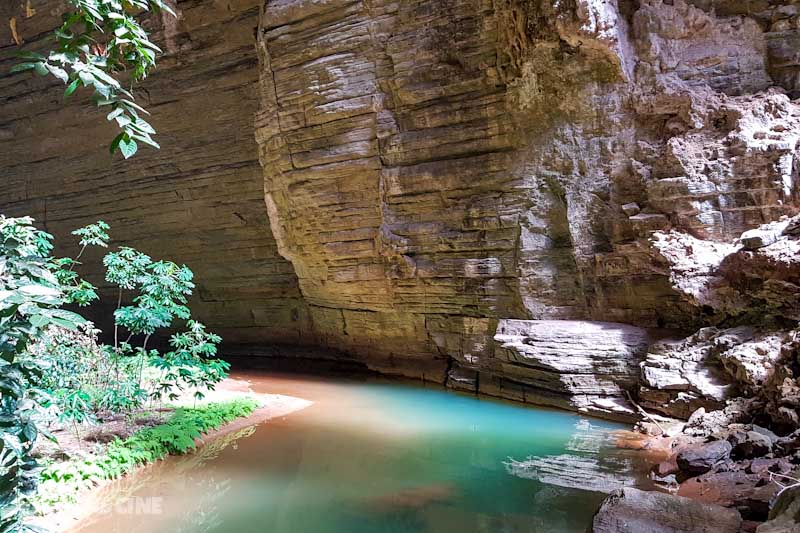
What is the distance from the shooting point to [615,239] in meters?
8.37

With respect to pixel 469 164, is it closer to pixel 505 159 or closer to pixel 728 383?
pixel 505 159

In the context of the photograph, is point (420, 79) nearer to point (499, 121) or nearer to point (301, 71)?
point (499, 121)

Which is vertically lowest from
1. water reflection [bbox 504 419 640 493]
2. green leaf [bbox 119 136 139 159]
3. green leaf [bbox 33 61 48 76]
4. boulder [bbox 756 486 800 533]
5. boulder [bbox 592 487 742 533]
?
water reflection [bbox 504 419 640 493]

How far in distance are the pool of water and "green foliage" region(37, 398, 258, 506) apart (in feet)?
0.60

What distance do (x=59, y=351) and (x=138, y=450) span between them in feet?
6.62

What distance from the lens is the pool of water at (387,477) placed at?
4.65 metres

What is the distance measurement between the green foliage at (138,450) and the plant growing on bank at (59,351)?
43 centimetres

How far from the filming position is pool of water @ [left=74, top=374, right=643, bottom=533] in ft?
15.3

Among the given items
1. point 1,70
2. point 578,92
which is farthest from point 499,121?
point 1,70

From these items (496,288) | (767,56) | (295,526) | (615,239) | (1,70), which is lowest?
(295,526)

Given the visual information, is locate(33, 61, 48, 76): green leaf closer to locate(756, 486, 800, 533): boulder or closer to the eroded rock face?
locate(756, 486, 800, 533): boulder

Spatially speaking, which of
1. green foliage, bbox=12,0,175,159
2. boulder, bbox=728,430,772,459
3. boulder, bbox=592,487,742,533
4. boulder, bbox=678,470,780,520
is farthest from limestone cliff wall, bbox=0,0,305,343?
green foliage, bbox=12,0,175,159

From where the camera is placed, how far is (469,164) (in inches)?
380

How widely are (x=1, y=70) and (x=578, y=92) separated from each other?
608 inches
